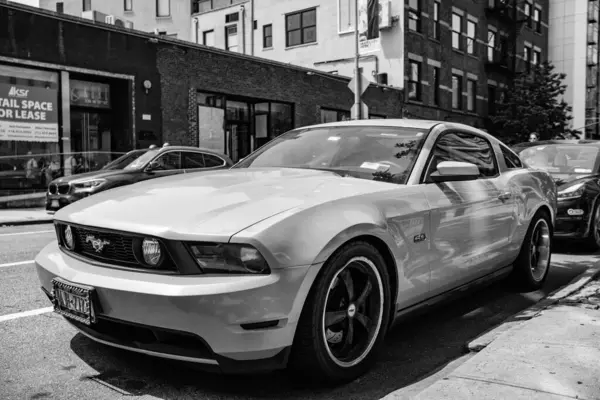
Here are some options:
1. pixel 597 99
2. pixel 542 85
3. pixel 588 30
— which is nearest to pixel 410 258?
pixel 542 85

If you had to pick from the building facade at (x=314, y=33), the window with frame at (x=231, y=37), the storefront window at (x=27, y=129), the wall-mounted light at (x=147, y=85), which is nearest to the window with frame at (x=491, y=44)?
the building facade at (x=314, y=33)

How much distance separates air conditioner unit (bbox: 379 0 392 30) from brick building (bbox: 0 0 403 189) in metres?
5.87

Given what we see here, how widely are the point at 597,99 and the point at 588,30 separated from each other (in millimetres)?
7801

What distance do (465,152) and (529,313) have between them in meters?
1.37

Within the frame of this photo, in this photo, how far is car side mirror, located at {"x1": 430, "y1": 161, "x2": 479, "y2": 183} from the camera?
156 inches

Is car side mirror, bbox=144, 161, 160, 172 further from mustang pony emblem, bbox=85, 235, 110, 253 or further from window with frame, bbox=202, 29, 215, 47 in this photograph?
window with frame, bbox=202, 29, 215, 47

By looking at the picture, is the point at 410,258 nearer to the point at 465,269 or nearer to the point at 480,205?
the point at 465,269

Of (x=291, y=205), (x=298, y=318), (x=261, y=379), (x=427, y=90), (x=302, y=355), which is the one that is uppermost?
(x=427, y=90)

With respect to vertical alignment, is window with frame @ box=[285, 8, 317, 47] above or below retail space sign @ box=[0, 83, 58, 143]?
above

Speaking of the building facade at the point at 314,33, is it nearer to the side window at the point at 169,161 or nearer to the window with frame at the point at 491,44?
the window with frame at the point at 491,44

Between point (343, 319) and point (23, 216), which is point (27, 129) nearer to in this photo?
point (23, 216)

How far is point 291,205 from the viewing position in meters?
3.06

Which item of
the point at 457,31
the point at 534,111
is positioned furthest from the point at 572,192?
the point at 457,31

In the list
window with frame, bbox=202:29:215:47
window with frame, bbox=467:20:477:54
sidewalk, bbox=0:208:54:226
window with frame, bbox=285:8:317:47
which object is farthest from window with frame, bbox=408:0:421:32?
sidewalk, bbox=0:208:54:226
